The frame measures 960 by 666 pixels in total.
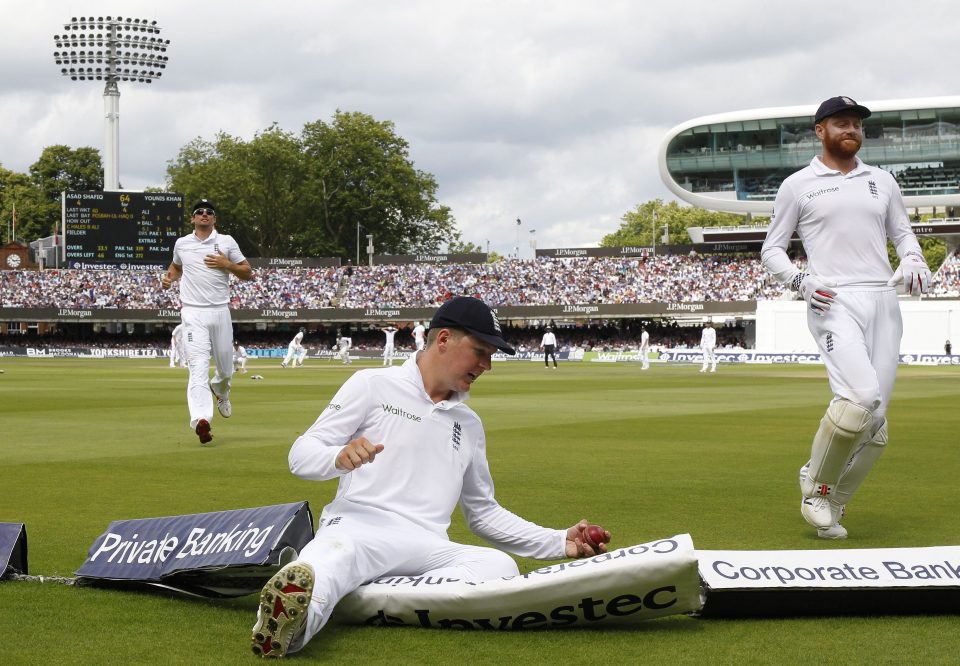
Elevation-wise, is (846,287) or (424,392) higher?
(846,287)

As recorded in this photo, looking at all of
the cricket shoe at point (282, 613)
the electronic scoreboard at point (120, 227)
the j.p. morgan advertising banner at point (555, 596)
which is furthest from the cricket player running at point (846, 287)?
the electronic scoreboard at point (120, 227)

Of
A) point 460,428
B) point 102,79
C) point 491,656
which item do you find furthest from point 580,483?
point 102,79

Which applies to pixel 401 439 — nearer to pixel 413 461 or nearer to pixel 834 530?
pixel 413 461

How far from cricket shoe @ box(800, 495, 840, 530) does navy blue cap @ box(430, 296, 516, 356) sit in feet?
11.6

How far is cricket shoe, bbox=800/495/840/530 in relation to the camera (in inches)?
313

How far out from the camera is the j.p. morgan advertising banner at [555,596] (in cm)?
497

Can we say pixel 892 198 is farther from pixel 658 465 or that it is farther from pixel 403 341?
pixel 403 341

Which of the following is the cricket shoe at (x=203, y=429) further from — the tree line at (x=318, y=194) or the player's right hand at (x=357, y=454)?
the tree line at (x=318, y=194)

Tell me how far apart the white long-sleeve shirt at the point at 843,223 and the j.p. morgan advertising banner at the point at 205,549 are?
414 cm

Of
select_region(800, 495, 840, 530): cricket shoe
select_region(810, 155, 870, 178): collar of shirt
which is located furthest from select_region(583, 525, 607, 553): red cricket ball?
select_region(810, 155, 870, 178): collar of shirt

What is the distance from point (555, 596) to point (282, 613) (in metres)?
1.17

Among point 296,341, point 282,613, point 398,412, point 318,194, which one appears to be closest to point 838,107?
point 398,412

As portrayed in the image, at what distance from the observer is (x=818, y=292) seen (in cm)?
794

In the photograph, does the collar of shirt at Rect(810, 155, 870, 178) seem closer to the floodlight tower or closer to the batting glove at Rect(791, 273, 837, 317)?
the batting glove at Rect(791, 273, 837, 317)
